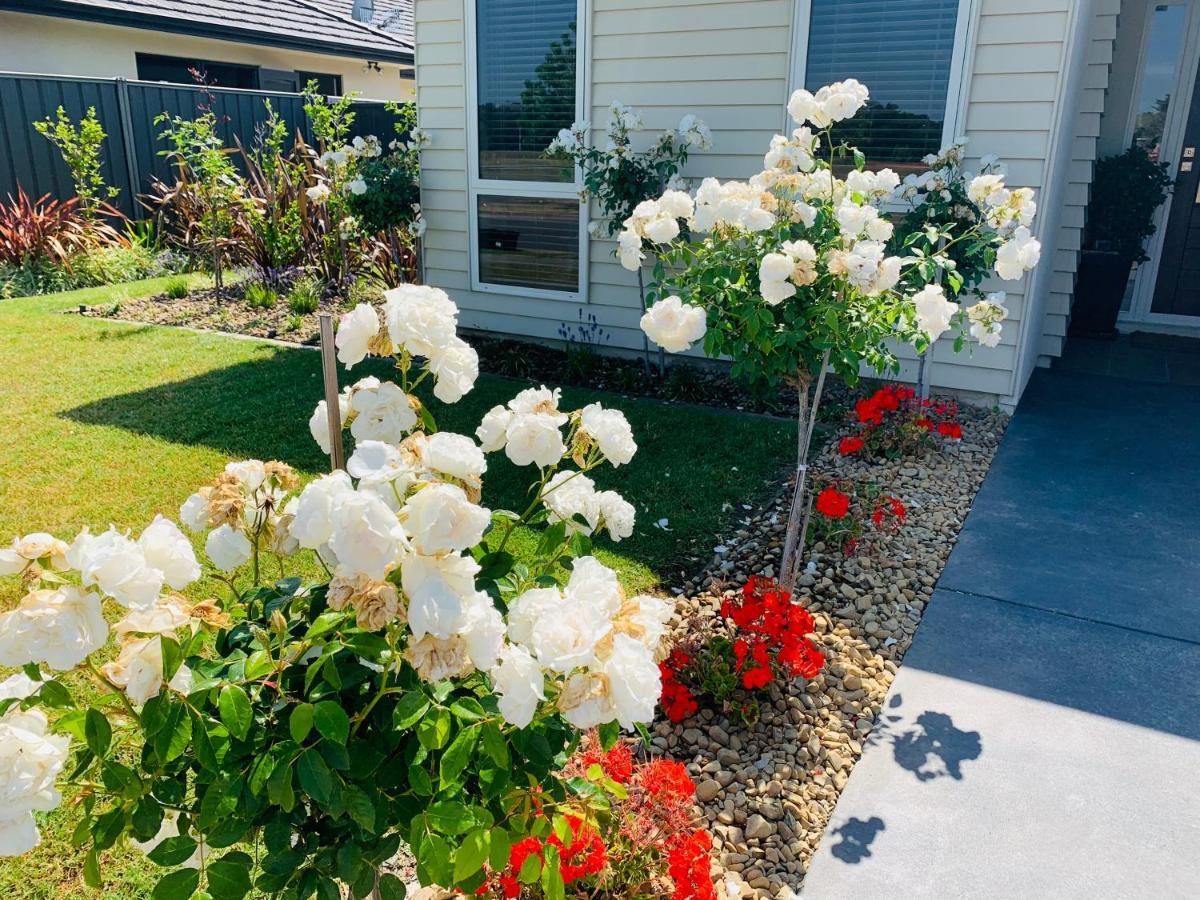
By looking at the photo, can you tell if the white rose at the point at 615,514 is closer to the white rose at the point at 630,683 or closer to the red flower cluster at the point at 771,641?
the white rose at the point at 630,683

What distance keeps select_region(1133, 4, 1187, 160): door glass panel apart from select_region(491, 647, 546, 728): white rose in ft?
26.2

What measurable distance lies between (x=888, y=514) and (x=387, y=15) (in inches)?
591

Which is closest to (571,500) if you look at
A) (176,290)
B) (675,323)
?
(675,323)

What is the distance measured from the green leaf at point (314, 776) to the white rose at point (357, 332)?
682 millimetres

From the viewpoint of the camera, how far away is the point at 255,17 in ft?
40.7

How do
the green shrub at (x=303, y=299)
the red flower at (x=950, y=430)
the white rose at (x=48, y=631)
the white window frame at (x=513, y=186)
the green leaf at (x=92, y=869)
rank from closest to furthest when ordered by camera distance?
1. the white rose at (x=48, y=631)
2. the green leaf at (x=92, y=869)
3. the red flower at (x=950, y=430)
4. the white window frame at (x=513, y=186)
5. the green shrub at (x=303, y=299)

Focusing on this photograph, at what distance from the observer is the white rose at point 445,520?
1227mm

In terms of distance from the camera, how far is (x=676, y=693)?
2.75 meters

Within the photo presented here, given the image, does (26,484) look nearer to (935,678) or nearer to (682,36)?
(935,678)

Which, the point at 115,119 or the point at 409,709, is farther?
the point at 115,119

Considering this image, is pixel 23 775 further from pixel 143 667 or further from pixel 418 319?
pixel 418 319

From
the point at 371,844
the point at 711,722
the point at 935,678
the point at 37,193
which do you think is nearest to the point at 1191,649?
the point at 935,678

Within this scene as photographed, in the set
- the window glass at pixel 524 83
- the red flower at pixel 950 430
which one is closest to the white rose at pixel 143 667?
the red flower at pixel 950 430

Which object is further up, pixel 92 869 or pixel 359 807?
pixel 359 807
